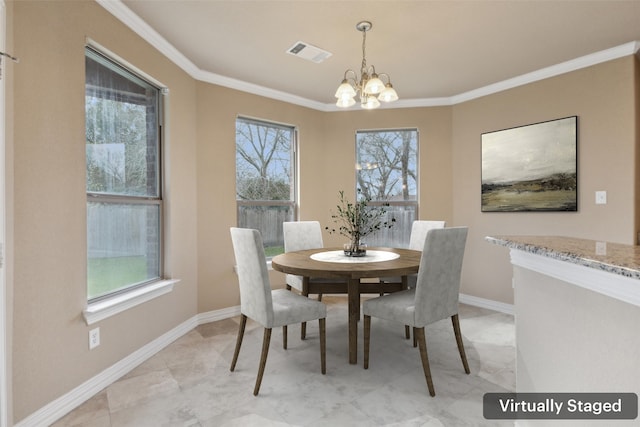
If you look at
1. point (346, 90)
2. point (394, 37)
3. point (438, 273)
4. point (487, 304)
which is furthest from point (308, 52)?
point (487, 304)

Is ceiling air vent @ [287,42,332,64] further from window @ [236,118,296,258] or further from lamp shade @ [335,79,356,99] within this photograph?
window @ [236,118,296,258]

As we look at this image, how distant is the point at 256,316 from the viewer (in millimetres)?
2145

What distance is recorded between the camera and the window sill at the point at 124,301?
202 cm

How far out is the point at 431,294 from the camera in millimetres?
2076

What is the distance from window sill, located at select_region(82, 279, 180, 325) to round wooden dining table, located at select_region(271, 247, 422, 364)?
0.98 m

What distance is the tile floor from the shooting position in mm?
1784

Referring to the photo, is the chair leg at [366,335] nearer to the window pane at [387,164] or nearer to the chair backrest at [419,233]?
the chair backrest at [419,233]

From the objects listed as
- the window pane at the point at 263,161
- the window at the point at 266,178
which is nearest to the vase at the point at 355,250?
the window at the point at 266,178

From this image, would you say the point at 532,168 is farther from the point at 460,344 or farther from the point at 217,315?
the point at 217,315

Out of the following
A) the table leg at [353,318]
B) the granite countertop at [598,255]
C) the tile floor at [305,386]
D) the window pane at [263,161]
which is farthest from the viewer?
the window pane at [263,161]

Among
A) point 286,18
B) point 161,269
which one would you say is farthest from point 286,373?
point 286,18

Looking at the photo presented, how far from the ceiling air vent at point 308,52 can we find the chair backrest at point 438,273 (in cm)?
184

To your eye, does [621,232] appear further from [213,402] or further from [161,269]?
[161,269]

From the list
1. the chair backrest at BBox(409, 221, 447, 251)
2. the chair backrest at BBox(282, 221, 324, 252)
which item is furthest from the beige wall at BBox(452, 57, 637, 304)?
the chair backrest at BBox(282, 221, 324, 252)
